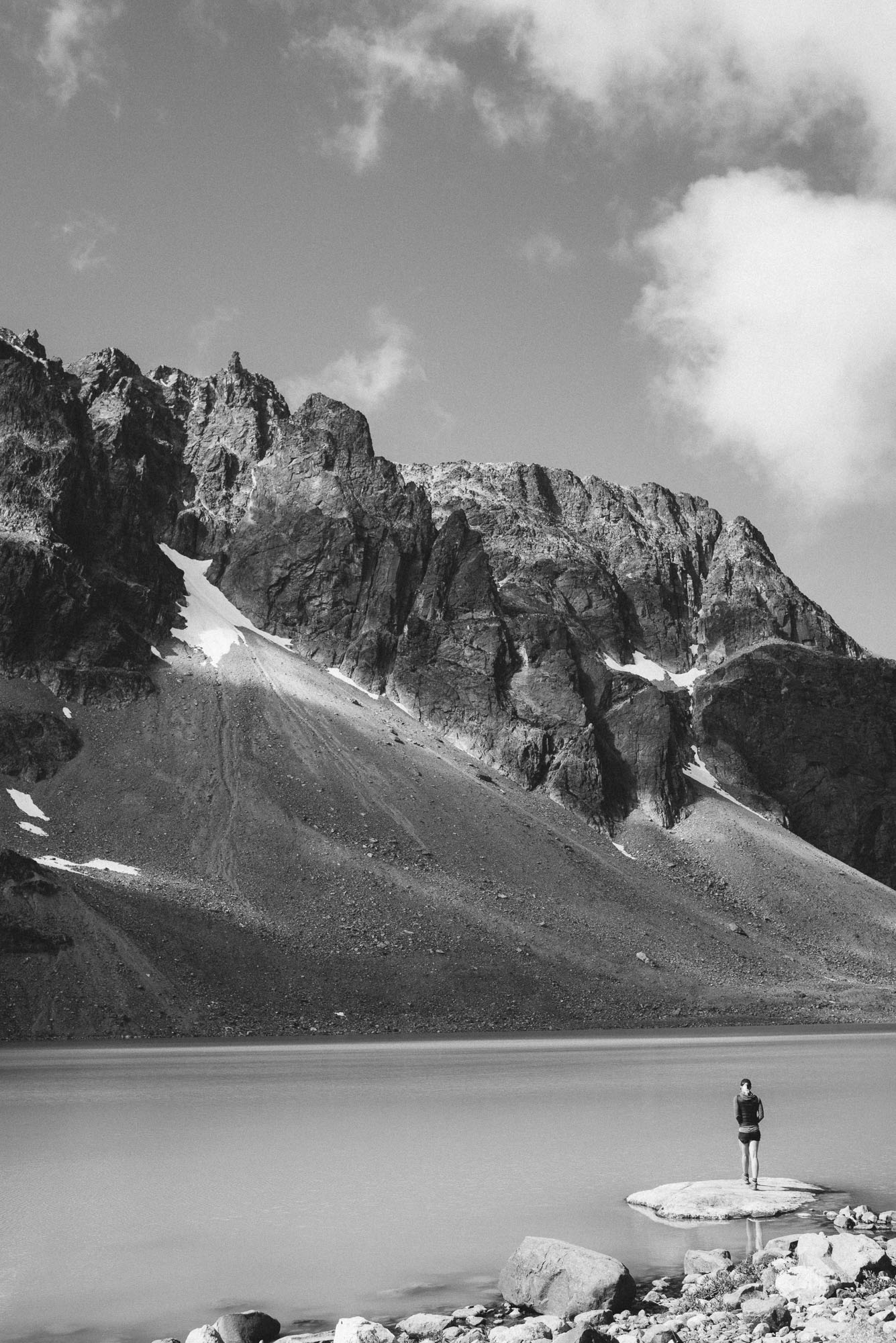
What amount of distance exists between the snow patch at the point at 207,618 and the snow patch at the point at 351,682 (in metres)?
8.01

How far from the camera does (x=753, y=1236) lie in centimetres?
2120

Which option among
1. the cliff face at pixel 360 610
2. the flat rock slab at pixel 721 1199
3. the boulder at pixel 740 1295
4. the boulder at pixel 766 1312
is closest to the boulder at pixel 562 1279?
the boulder at pixel 740 1295

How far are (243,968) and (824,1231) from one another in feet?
245

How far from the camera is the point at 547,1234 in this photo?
21484mm

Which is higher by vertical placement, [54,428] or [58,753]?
[54,428]

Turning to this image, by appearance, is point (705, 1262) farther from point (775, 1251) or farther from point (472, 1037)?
point (472, 1037)

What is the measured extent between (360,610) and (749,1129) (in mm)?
148378

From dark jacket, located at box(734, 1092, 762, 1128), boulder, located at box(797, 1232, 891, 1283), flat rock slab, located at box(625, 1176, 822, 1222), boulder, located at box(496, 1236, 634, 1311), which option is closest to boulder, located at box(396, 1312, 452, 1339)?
boulder, located at box(496, 1236, 634, 1311)

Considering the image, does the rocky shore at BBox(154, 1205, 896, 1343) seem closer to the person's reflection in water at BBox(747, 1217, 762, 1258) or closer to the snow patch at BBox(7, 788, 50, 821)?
the person's reflection in water at BBox(747, 1217, 762, 1258)

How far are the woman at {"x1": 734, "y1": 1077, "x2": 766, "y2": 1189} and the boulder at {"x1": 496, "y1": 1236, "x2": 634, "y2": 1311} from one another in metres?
8.91

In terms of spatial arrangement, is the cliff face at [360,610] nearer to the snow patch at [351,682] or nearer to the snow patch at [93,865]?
the snow patch at [351,682]

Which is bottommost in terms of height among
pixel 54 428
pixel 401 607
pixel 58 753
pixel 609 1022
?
pixel 609 1022

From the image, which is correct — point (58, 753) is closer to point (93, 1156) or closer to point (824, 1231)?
point (93, 1156)

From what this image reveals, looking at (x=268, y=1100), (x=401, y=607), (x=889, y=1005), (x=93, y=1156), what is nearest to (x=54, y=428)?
(x=401, y=607)
